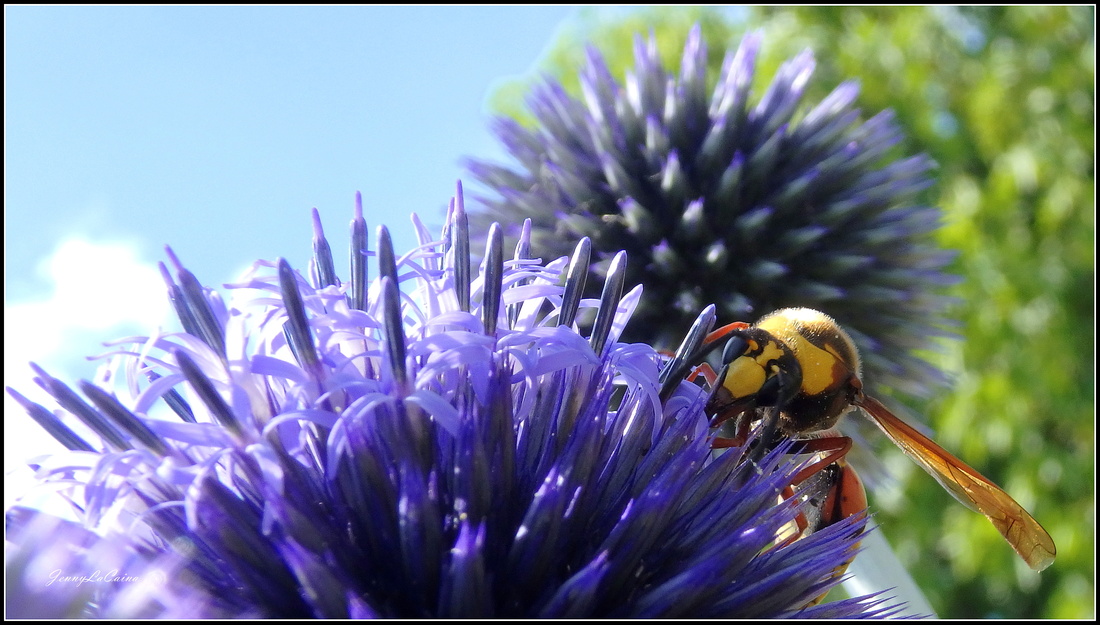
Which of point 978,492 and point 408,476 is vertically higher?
point 408,476

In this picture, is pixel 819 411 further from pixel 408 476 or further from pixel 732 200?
pixel 732 200

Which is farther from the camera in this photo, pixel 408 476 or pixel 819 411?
pixel 819 411

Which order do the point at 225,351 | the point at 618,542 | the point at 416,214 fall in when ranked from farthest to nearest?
the point at 416,214
the point at 225,351
the point at 618,542

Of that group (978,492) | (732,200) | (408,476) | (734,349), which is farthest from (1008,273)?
(408,476)

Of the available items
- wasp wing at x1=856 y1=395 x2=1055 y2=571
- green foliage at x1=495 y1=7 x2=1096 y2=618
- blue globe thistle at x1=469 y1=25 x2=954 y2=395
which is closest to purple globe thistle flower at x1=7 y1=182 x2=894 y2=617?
wasp wing at x1=856 y1=395 x2=1055 y2=571

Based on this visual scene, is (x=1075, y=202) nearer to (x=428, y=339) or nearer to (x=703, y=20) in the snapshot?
(x=703, y=20)

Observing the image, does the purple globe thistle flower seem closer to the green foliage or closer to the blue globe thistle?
the blue globe thistle

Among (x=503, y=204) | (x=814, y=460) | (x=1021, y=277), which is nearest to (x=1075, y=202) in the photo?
(x=1021, y=277)
